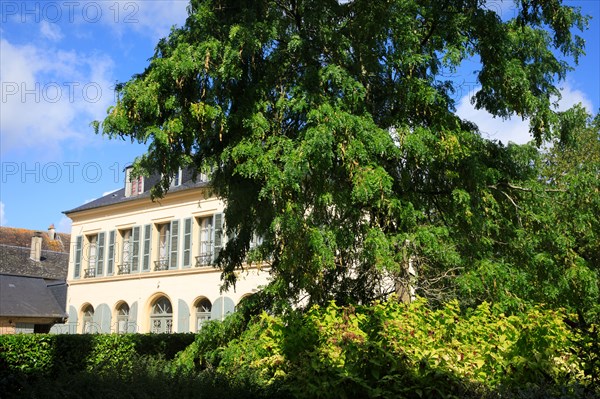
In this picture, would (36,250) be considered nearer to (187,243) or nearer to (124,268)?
(124,268)

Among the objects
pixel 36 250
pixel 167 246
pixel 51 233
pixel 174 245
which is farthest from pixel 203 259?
pixel 51 233

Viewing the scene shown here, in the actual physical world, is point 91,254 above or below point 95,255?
above

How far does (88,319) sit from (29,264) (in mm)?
7758

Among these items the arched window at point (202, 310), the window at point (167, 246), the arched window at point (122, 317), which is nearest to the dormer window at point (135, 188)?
the window at point (167, 246)

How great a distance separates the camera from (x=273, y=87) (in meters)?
10.2

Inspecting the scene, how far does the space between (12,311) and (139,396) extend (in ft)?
83.4

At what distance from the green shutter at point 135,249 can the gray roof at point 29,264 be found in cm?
882

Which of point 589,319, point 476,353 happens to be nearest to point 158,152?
point 476,353

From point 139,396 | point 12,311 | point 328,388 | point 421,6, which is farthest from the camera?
point 12,311

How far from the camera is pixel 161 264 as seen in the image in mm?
27000

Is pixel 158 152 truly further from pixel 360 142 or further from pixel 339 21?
pixel 339 21

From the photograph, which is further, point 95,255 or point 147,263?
point 95,255

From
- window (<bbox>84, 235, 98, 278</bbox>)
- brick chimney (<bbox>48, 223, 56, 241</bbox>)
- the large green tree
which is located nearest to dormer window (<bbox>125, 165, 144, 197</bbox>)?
window (<bbox>84, 235, 98, 278</bbox>)

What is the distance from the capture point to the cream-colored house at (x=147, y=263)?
25.4 metres
